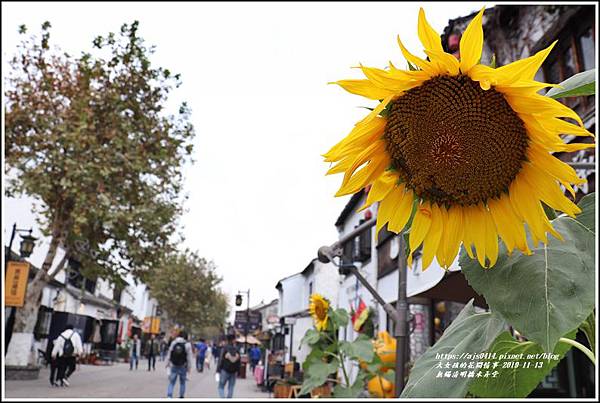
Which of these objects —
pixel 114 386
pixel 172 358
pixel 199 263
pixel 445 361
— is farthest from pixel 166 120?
pixel 199 263

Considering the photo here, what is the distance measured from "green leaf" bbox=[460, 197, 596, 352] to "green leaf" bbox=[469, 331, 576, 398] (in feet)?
0.60

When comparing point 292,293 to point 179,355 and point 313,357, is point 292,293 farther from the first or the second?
point 313,357

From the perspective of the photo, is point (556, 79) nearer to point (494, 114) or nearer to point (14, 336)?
point (494, 114)

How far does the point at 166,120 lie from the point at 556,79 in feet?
35.6

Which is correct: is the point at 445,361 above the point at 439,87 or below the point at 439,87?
below

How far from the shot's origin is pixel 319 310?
509cm

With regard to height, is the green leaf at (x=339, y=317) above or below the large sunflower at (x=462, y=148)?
below

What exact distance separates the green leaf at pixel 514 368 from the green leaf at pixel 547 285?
0.60ft

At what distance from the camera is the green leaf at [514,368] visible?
76 centimetres

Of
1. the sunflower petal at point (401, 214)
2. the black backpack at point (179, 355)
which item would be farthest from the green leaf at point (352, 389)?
the black backpack at point (179, 355)

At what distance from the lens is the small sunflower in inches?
197

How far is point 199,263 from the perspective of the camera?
142 ft

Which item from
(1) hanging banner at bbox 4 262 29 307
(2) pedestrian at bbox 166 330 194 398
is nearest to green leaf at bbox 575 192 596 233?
(2) pedestrian at bbox 166 330 194 398

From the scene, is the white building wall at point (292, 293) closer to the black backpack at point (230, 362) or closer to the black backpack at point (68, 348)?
the black backpack at point (230, 362)
